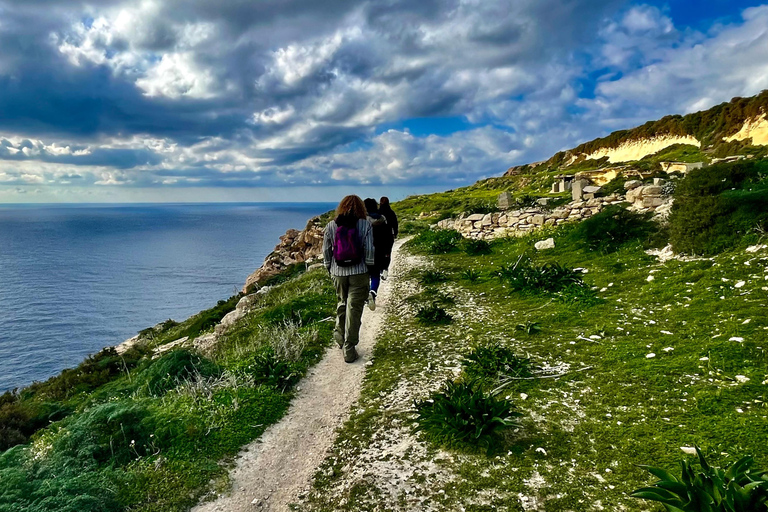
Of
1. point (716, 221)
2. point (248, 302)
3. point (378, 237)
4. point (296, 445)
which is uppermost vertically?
point (716, 221)

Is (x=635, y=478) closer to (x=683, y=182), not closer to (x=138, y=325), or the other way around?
(x=683, y=182)

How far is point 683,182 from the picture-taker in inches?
484

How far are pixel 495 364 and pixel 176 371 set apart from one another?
21.5 ft

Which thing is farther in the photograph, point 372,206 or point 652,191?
point 652,191

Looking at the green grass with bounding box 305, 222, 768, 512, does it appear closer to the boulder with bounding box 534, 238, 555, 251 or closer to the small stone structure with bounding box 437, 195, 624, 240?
the boulder with bounding box 534, 238, 555, 251

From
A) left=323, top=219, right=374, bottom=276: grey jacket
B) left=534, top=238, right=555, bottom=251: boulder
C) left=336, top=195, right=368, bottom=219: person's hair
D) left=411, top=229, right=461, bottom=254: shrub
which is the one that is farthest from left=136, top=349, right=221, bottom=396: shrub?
left=411, top=229, right=461, bottom=254: shrub

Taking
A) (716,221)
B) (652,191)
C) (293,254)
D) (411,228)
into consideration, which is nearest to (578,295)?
(716,221)

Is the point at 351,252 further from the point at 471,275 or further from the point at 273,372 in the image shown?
the point at 471,275

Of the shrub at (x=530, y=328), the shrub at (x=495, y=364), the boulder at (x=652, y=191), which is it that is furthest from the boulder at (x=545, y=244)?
the shrub at (x=495, y=364)

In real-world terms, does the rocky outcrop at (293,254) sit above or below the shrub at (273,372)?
below

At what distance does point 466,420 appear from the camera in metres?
5.25

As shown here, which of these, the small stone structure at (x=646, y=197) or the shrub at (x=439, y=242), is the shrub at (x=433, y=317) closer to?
the shrub at (x=439, y=242)

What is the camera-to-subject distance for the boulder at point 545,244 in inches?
632

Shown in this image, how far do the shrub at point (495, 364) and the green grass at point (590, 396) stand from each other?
0.13 m
